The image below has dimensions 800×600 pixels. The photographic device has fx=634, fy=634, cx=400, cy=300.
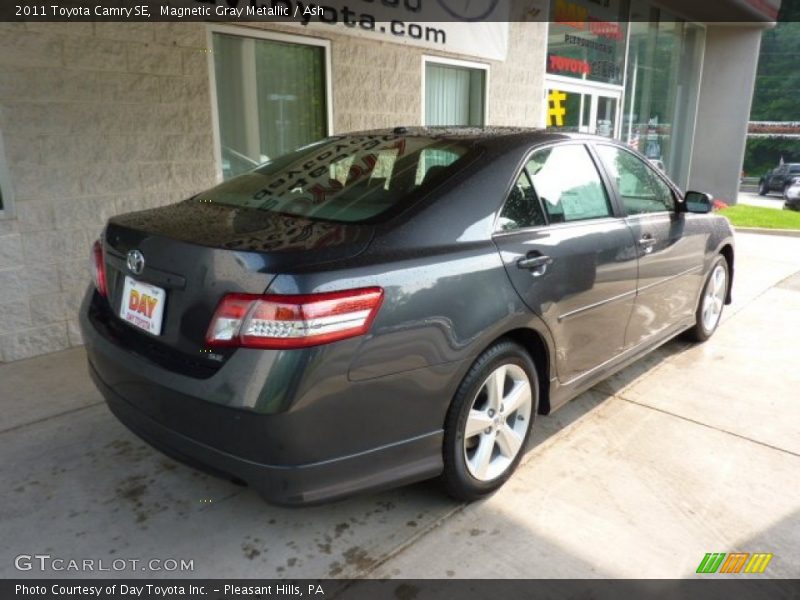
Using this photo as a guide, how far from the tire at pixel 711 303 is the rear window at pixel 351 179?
105 inches

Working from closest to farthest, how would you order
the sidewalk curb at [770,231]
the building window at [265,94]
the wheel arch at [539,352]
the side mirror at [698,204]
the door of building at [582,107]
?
the wheel arch at [539,352], the side mirror at [698,204], the building window at [265,94], the door of building at [582,107], the sidewalk curb at [770,231]

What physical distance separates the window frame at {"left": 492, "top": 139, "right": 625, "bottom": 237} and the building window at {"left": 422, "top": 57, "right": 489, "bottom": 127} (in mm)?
3942

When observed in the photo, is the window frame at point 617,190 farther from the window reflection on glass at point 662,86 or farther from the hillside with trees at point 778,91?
the hillside with trees at point 778,91

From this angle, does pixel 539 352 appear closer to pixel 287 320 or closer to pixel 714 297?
pixel 287 320

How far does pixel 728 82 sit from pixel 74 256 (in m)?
14.1

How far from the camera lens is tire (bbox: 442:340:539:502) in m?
2.43

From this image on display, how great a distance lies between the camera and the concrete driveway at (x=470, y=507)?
2320 millimetres

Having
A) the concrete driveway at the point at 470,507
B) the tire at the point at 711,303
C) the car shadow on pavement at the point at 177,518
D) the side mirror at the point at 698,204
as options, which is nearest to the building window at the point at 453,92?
the tire at the point at 711,303

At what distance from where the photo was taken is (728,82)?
13852 mm

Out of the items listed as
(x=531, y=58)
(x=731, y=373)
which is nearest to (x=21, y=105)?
(x=731, y=373)

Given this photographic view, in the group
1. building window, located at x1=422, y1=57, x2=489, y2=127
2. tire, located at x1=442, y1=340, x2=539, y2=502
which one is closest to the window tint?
tire, located at x1=442, y1=340, x2=539, y2=502

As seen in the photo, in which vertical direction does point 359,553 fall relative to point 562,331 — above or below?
below

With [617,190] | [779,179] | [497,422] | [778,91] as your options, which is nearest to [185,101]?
[617,190]

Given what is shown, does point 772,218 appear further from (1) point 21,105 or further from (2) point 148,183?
(1) point 21,105
